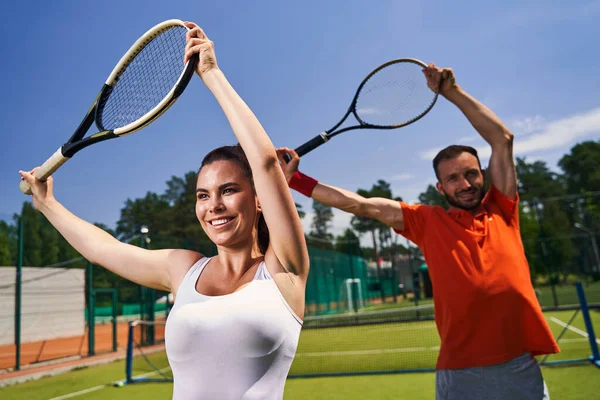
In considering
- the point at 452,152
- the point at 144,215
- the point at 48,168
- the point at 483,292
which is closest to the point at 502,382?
the point at 483,292

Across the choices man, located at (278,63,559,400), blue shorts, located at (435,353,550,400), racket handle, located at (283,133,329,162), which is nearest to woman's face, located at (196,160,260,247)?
man, located at (278,63,559,400)

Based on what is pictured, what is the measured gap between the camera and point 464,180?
263 cm

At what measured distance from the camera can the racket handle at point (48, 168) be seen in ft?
7.42

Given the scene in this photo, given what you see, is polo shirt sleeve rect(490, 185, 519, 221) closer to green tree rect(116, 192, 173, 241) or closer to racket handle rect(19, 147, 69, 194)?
racket handle rect(19, 147, 69, 194)

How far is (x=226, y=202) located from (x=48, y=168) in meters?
1.35

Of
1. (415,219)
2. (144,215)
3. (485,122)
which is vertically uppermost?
(144,215)

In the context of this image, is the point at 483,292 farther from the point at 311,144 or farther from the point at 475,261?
the point at 311,144

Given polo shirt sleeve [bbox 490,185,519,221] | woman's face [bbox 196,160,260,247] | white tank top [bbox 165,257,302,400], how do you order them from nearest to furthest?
white tank top [bbox 165,257,302,400], woman's face [bbox 196,160,260,247], polo shirt sleeve [bbox 490,185,519,221]

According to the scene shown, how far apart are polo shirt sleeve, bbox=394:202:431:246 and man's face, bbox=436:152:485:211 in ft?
0.62

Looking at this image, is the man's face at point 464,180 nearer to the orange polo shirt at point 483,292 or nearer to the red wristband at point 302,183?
the orange polo shirt at point 483,292

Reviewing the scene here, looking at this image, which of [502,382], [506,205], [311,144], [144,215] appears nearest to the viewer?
[502,382]

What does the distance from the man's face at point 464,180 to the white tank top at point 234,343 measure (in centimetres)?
163

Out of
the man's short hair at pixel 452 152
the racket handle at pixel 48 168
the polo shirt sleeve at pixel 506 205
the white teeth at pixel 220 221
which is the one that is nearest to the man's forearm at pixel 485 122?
the man's short hair at pixel 452 152

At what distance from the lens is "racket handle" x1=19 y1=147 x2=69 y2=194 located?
226 centimetres
